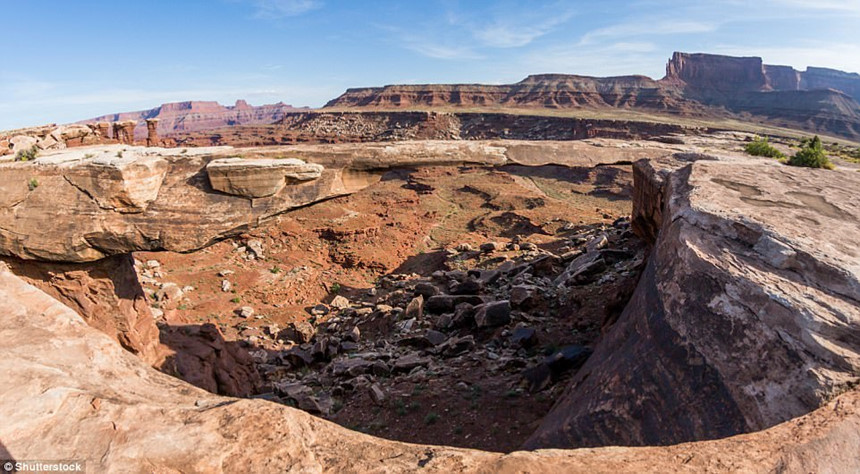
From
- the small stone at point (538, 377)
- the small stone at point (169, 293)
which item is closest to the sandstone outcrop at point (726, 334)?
the small stone at point (538, 377)

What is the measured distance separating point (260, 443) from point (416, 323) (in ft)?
23.8

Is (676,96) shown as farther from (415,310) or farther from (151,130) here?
(415,310)

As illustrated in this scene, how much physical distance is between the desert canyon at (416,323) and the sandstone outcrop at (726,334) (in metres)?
0.02

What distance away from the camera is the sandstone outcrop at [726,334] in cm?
258

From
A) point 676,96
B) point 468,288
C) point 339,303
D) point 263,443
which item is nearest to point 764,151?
point 468,288

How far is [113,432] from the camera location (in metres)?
2.38

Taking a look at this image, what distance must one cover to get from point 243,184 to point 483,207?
21.4 meters

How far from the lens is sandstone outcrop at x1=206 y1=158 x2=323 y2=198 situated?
247 inches

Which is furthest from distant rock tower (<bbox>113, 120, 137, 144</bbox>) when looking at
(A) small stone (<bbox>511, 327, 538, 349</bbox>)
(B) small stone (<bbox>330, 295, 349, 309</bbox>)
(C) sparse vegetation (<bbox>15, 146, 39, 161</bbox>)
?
(A) small stone (<bbox>511, 327, 538, 349</bbox>)

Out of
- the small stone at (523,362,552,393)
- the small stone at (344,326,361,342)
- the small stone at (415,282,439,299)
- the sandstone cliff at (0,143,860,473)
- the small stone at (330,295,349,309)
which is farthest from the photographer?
the small stone at (330,295,349,309)

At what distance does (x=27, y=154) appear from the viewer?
21.1 feet

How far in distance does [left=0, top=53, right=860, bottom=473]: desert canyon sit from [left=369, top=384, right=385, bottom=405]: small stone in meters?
0.03

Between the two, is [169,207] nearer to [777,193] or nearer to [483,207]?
[777,193]

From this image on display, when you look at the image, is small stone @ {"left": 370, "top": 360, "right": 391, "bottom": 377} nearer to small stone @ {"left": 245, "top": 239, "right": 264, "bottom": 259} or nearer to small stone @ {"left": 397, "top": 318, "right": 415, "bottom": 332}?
small stone @ {"left": 397, "top": 318, "right": 415, "bottom": 332}
